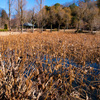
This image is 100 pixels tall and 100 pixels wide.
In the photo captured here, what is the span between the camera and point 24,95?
1629 mm

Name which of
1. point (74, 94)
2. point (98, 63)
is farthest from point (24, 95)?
point (98, 63)

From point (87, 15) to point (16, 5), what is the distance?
12.3 meters

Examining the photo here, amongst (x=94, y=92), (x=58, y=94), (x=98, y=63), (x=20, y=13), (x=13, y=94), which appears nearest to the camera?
(x=13, y=94)

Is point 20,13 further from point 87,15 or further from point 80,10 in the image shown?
point 87,15

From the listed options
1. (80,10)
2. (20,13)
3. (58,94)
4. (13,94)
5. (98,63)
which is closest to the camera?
(13,94)

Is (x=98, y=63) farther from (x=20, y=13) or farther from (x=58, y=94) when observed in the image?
(x=20, y=13)

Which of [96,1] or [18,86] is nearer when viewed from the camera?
[18,86]

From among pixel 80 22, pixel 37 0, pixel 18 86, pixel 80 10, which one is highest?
pixel 37 0

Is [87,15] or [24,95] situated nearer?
[24,95]

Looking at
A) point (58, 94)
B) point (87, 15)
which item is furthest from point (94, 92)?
point (87, 15)

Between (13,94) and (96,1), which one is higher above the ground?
(96,1)

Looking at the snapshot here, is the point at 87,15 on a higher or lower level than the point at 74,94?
higher

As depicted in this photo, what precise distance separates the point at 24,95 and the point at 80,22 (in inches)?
789

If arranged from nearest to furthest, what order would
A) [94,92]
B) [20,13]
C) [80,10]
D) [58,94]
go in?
[58,94] → [94,92] → [20,13] → [80,10]
